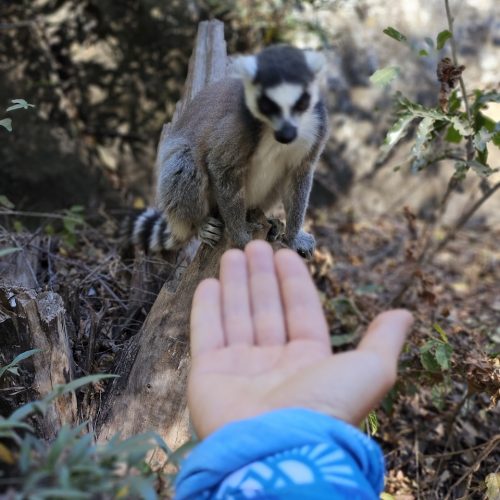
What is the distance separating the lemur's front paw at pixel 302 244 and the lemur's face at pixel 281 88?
85 centimetres

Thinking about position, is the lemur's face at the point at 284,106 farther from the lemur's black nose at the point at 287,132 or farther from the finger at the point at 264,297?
the finger at the point at 264,297

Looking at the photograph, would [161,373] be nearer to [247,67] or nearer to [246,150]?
[246,150]

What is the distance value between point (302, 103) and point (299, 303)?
4.89 ft

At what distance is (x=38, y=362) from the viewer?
109 inches

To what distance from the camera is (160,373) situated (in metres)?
2.98

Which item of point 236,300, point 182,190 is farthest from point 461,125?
point 236,300

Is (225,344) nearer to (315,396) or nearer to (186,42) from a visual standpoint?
(315,396)

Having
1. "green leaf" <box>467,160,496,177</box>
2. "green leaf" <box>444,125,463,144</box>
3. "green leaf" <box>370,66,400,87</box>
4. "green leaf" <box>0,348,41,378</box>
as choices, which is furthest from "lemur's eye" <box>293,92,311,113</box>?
"green leaf" <box>0,348,41,378</box>

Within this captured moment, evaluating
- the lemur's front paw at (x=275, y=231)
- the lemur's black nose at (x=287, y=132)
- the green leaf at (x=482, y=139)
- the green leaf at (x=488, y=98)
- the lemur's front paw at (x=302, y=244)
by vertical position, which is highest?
the lemur's black nose at (x=287, y=132)

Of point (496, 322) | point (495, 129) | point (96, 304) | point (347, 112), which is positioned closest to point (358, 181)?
point (347, 112)

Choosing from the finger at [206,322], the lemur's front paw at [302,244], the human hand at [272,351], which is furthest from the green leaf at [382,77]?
the finger at [206,322]

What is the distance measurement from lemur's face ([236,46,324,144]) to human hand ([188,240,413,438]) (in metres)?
1.09

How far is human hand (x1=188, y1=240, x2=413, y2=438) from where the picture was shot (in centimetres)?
184

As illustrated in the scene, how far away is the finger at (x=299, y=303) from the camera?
2.11 metres
